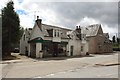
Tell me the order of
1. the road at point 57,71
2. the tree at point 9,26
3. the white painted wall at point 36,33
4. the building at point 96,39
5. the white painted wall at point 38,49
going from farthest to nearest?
the building at point 96,39, the white painted wall at point 36,33, the white painted wall at point 38,49, the tree at point 9,26, the road at point 57,71

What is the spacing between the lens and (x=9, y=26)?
1622 inches

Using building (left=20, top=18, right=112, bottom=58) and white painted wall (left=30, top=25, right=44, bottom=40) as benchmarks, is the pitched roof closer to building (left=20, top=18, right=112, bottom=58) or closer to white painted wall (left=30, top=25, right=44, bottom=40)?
building (left=20, top=18, right=112, bottom=58)

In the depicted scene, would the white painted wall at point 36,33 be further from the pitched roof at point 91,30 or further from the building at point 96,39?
the pitched roof at point 91,30

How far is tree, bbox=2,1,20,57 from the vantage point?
41.1m

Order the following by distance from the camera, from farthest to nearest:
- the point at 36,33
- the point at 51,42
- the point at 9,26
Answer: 1. the point at 51,42
2. the point at 36,33
3. the point at 9,26

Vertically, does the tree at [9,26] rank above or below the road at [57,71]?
above

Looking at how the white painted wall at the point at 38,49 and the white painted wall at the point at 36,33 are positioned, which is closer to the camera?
the white painted wall at the point at 38,49

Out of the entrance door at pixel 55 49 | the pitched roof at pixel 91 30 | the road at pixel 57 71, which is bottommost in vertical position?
the road at pixel 57 71

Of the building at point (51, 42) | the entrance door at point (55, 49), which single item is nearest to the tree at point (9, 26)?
the building at point (51, 42)

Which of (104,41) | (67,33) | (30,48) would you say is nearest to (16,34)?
(30,48)

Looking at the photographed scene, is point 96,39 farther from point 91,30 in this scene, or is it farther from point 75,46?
point 75,46

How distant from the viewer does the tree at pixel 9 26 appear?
135 ft

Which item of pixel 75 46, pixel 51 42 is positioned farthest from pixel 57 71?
pixel 75 46

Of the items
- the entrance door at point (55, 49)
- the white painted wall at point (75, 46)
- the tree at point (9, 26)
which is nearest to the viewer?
the tree at point (9, 26)
